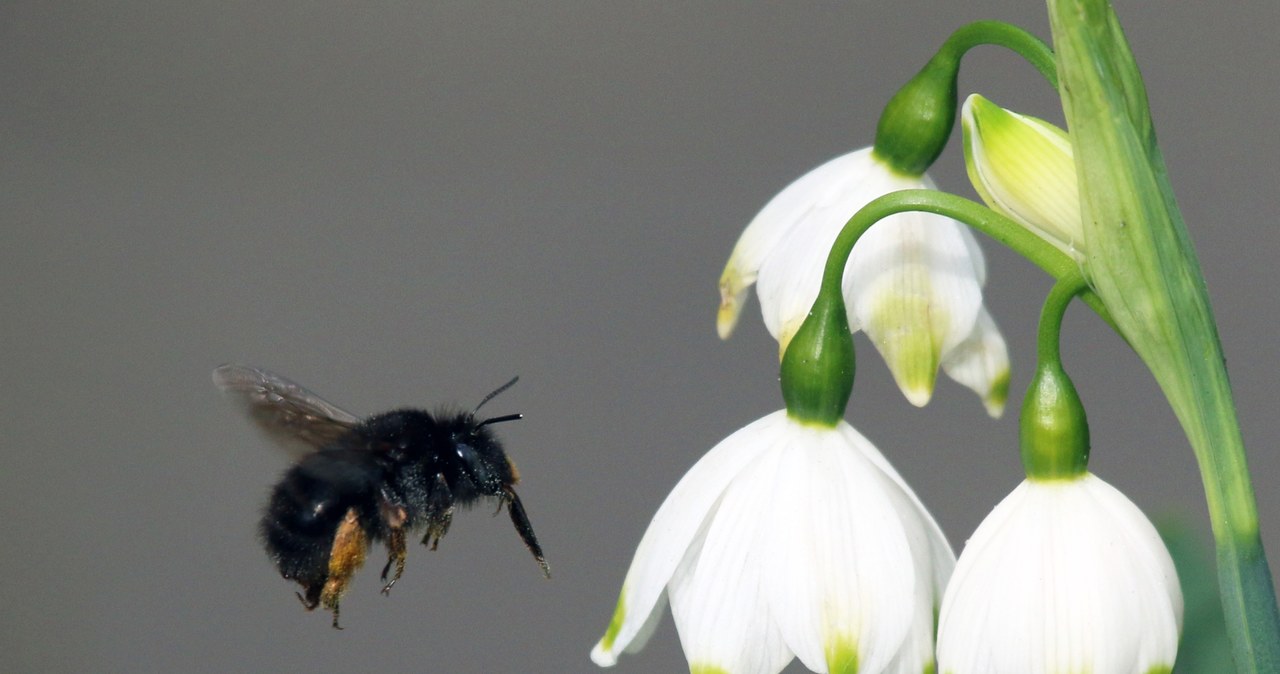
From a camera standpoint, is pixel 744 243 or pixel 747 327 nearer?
pixel 744 243

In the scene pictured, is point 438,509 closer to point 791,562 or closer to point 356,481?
point 356,481

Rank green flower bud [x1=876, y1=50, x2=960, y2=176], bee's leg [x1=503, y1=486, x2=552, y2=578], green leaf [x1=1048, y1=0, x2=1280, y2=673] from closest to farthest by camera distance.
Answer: green leaf [x1=1048, y1=0, x2=1280, y2=673]
green flower bud [x1=876, y1=50, x2=960, y2=176]
bee's leg [x1=503, y1=486, x2=552, y2=578]

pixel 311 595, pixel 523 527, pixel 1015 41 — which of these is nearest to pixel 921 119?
pixel 1015 41

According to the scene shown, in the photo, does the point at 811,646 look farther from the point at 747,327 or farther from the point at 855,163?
the point at 747,327

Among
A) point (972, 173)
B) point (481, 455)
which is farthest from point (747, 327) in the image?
point (972, 173)

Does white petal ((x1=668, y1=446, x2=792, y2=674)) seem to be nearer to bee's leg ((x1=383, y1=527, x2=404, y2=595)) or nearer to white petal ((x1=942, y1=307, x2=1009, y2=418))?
white petal ((x1=942, y1=307, x2=1009, y2=418))

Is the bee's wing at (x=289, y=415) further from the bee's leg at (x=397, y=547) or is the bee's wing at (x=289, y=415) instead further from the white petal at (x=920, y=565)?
the white petal at (x=920, y=565)

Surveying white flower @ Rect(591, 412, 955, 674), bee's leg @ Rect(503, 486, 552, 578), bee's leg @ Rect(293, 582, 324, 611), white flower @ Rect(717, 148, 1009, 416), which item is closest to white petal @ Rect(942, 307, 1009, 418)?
white flower @ Rect(717, 148, 1009, 416)
